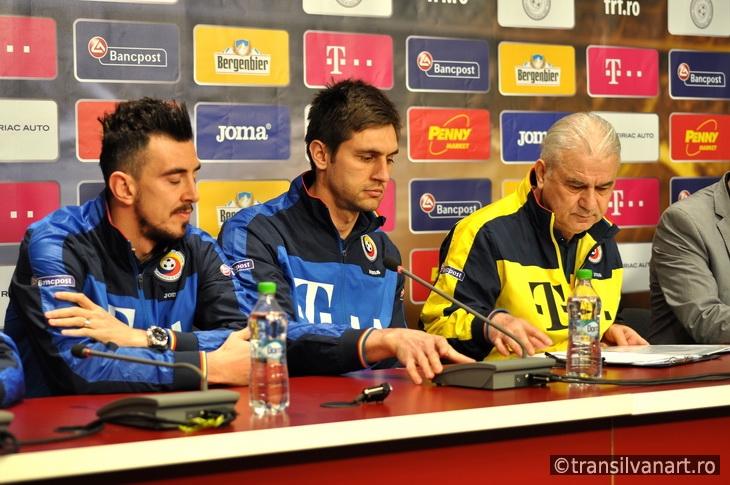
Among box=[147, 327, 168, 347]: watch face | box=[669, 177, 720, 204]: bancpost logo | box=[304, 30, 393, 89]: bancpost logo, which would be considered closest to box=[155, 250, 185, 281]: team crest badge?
box=[147, 327, 168, 347]: watch face

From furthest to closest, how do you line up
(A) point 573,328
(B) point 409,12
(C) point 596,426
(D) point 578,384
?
(B) point 409,12
(A) point 573,328
(D) point 578,384
(C) point 596,426

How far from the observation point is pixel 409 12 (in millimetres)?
3494

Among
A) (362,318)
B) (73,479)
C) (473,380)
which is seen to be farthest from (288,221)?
(73,479)

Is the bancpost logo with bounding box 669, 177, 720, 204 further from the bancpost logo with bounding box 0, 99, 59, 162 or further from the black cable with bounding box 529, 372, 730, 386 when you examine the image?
the bancpost logo with bounding box 0, 99, 59, 162

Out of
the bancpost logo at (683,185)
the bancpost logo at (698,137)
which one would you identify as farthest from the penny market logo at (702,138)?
the bancpost logo at (683,185)

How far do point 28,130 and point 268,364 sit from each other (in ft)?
5.57

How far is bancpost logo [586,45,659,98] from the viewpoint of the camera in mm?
3854

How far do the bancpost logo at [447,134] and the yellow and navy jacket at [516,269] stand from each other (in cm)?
54

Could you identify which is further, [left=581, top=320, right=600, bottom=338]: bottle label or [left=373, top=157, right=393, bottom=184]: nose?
[left=373, top=157, right=393, bottom=184]: nose

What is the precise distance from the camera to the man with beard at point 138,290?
202cm

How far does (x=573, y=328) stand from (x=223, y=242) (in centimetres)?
115

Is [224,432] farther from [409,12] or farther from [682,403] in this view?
[409,12]

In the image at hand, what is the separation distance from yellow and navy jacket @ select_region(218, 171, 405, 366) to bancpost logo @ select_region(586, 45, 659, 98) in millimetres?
1444

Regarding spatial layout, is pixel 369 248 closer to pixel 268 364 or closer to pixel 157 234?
pixel 157 234
